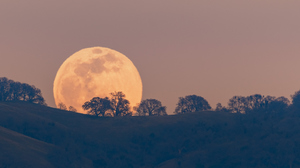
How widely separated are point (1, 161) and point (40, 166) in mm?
13216

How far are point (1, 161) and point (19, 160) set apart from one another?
6815 mm

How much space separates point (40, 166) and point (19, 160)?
708 centimetres

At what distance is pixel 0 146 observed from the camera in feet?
654

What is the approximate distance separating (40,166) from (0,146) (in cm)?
1538

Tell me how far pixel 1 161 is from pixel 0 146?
33.9ft

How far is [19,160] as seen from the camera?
195 m

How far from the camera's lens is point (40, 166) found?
7741 inches
